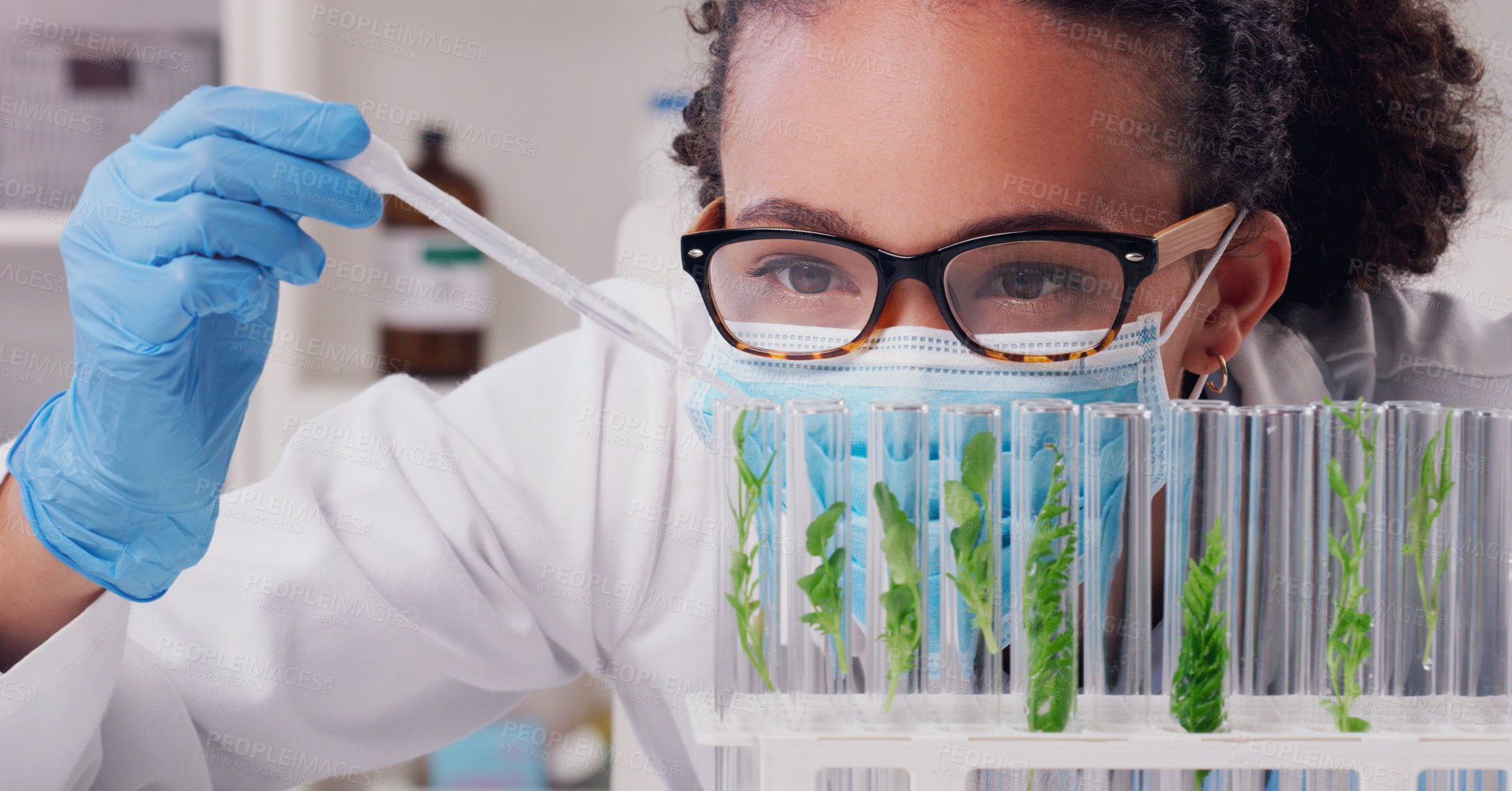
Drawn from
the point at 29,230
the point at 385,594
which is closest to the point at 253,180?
the point at 385,594

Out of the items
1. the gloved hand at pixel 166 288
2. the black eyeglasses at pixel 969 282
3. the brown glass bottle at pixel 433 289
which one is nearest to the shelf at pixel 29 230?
the brown glass bottle at pixel 433 289

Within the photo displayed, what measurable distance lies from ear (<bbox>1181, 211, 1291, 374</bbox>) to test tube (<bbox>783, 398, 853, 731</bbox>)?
1.98 feet

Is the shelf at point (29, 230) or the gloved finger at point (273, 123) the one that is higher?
the shelf at point (29, 230)

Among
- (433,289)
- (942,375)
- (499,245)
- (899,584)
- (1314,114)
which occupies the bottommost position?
(899,584)

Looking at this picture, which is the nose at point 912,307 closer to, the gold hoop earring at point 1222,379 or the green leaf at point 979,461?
the green leaf at point 979,461

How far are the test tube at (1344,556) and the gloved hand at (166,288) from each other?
32.2 inches

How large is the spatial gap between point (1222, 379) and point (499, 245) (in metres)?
0.89

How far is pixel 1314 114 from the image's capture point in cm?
129

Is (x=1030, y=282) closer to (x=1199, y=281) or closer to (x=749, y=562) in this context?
(x=1199, y=281)

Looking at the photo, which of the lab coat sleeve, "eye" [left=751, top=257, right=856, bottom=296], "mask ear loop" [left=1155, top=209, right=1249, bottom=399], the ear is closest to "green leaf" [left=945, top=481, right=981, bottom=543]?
"eye" [left=751, top=257, right=856, bottom=296]

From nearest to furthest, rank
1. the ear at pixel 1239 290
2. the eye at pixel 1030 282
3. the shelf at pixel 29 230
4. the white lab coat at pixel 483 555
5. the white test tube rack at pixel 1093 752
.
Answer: the white test tube rack at pixel 1093 752, the eye at pixel 1030 282, the ear at pixel 1239 290, the white lab coat at pixel 483 555, the shelf at pixel 29 230

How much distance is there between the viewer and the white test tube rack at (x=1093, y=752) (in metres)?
0.70

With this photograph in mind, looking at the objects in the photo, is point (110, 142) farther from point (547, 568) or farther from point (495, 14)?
point (547, 568)

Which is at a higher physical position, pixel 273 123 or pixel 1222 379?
pixel 273 123
